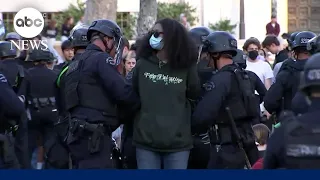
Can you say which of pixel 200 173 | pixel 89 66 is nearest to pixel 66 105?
pixel 89 66

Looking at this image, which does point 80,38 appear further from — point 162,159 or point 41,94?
point 41,94

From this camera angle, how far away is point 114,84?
766 centimetres

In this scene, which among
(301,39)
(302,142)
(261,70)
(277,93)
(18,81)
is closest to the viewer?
(302,142)

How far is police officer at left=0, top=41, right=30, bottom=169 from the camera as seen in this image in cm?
909

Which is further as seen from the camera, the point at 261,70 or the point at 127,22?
the point at 127,22

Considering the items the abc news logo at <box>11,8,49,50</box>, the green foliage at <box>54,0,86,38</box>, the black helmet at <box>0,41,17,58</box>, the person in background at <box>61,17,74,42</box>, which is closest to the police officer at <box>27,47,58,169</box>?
the black helmet at <box>0,41,17,58</box>

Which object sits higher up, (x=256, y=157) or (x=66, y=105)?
(x=66, y=105)

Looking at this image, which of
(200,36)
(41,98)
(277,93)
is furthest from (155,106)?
(41,98)

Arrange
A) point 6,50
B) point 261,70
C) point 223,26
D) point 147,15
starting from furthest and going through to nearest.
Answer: point 223,26, point 147,15, point 261,70, point 6,50

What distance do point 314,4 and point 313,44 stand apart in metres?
24.4

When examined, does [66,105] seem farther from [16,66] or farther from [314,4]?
[314,4]

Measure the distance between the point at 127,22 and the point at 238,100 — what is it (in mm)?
20031

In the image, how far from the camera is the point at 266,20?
31016 millimetres

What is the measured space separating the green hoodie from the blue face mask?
0.10m
